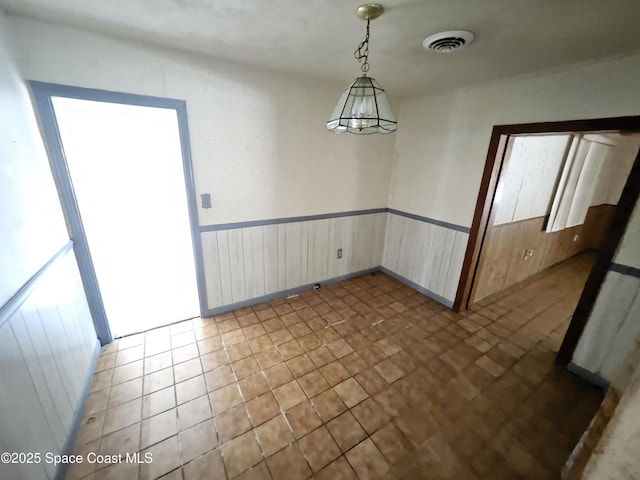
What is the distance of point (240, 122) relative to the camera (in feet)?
7.10

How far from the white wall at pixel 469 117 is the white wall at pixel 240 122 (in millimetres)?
389

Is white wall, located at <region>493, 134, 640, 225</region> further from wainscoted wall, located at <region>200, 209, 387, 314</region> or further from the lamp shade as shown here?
the lamp shade

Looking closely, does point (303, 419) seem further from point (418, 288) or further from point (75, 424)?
point (418, 288)

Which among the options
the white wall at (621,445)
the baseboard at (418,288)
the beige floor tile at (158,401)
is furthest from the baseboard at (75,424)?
the baseboard at (418,288)

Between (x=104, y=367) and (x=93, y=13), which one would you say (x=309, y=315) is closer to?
(x=104, y=367)

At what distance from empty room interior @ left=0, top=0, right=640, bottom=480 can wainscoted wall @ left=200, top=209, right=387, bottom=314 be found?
0.03m

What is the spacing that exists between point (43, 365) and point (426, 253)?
10.6ft

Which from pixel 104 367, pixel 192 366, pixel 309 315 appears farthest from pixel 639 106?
pixel 104 367

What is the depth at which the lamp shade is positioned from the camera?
3.80 ft

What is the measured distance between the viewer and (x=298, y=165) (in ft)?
8.34

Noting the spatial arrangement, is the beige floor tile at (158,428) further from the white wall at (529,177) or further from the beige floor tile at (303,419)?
the white wall at (529,177)

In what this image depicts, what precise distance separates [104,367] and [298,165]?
2.36 m

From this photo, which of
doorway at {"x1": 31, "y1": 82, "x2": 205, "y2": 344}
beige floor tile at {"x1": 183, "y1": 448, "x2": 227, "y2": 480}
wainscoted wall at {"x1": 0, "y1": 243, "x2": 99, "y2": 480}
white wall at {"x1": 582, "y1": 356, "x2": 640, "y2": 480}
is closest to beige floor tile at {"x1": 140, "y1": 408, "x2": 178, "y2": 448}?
beige floor tile at {"x1": 183, "y1": 448, "x2": 227, "y2": 480}

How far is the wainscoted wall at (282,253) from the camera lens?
7.92ft
